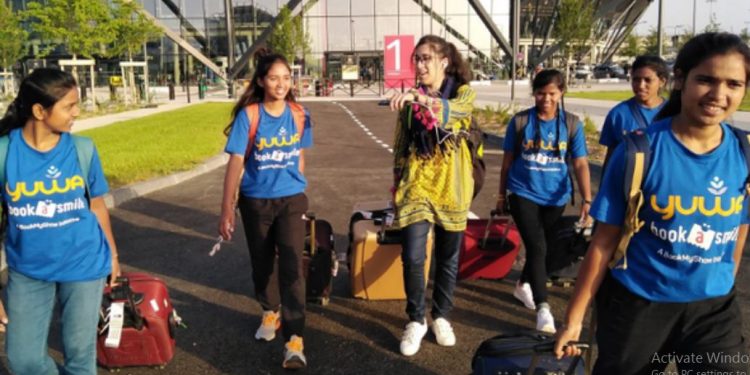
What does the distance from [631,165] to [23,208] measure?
8.36ft

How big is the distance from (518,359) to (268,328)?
218 cm

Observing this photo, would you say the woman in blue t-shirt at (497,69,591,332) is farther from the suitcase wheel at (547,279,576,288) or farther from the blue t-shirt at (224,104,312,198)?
the blue t-shirt at (224,104,312,198)

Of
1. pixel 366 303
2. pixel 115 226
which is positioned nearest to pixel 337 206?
pixel 115 226

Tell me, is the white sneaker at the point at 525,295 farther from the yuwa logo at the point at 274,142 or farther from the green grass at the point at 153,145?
the green grass at the point at 153,145

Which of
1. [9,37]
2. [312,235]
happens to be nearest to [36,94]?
[312,235]

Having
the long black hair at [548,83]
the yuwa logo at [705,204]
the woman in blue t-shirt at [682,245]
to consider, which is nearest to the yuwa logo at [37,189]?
the woman in blue t-shirt at [682,245]

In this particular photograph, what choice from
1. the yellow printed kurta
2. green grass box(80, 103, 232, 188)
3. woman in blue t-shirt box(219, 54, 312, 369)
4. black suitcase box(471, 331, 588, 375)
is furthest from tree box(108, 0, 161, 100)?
black suitcase box(471, 331, 588, 375)

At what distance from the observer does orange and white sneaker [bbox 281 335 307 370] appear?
3.74 metres

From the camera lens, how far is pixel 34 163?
9.26 feet

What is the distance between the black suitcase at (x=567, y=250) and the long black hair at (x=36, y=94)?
3.41 meters

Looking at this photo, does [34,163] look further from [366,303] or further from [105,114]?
[105,114]

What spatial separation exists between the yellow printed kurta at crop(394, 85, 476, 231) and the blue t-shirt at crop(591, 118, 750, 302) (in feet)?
5.21

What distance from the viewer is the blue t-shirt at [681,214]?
85.7 inches

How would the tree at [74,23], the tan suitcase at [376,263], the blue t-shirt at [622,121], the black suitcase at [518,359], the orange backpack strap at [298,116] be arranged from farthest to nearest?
1. the tree at [74,23]
2. the tan suitcase at [376,263]
3. the blue t-shirt at [622,121]
4. the orange backpack strap at [298,116]
5. the black suitcase at [518,359]
